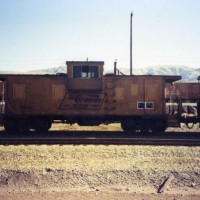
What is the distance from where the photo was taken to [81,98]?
58.8 ft

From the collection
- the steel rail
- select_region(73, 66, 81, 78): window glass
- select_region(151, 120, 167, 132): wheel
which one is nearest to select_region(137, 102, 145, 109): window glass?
select_region(151, 120, 167, 132): wheel

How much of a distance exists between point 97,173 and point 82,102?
8.07 metres

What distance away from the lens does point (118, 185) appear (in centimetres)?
983

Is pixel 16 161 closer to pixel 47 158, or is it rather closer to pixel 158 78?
pixel 47 158

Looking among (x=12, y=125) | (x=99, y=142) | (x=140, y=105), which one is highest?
(x=140, y=105)

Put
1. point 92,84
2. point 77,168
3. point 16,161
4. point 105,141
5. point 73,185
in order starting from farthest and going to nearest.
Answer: point 92,84, point 105,141, point 16,161, point 77,168, point 73,185

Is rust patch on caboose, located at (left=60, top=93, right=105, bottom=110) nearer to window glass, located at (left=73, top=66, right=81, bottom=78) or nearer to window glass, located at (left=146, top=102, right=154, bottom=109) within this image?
window glass, located at (left=73, top=66, right=81, bottom=78)

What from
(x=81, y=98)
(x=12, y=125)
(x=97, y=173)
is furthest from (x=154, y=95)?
(x=12, y=125)

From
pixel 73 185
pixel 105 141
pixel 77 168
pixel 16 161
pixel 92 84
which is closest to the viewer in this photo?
pixel 73 185

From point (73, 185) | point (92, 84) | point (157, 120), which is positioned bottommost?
point (73, 185)

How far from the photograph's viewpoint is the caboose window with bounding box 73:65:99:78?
703 inches

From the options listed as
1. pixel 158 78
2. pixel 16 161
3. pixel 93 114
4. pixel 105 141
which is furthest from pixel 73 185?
pixel 158 78

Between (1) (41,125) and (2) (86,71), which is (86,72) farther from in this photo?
(1) (41,125)

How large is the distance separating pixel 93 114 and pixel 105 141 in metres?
3.36
